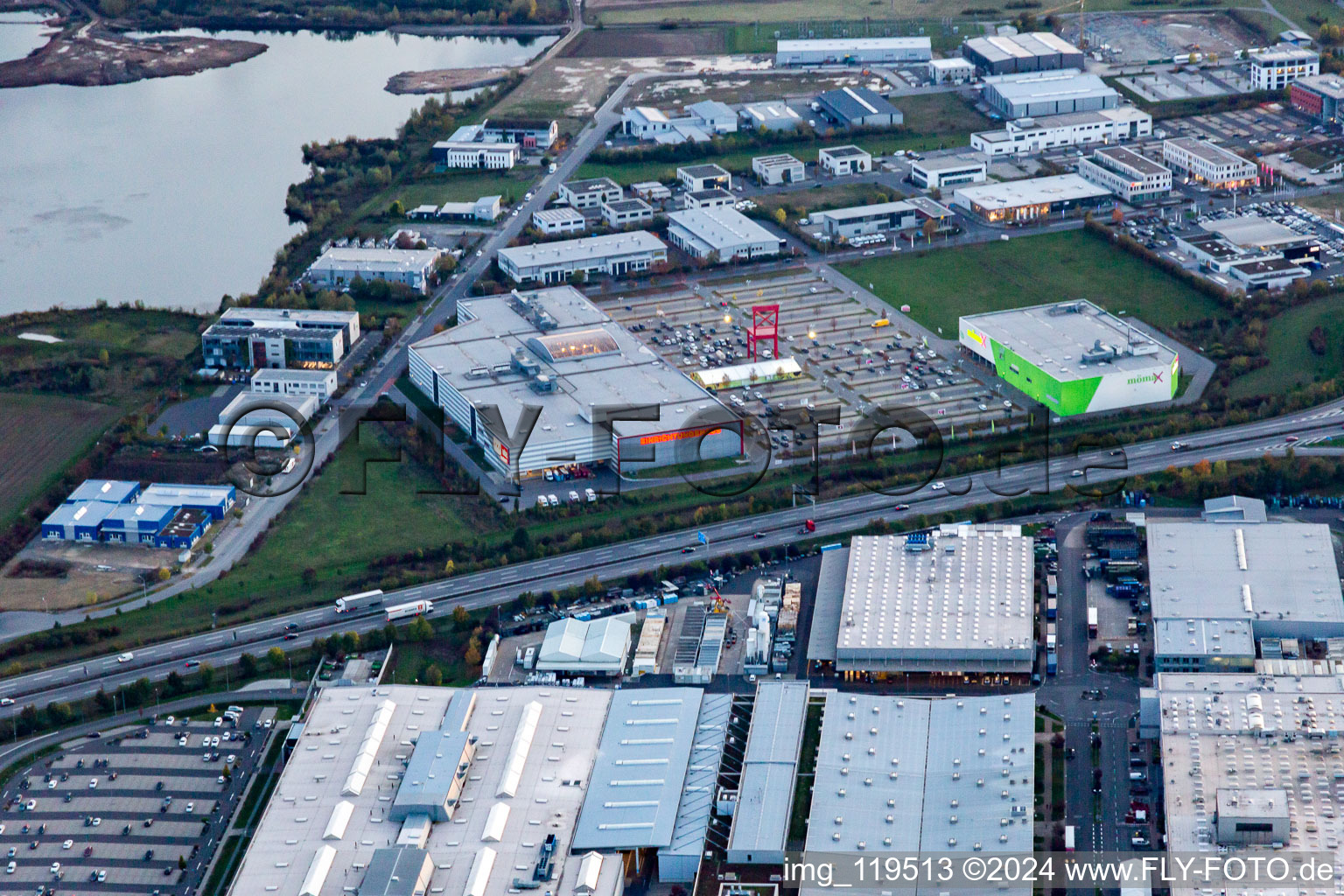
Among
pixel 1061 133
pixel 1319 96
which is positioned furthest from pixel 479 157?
pixel 1319 96

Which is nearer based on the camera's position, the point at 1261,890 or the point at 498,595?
the point at 1261,890

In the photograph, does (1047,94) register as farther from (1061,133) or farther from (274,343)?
(274,343)

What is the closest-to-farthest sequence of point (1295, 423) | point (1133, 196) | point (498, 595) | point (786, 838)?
point (786, 838) → point (498, 595) → point (1295, 423) → point (1133, 196)

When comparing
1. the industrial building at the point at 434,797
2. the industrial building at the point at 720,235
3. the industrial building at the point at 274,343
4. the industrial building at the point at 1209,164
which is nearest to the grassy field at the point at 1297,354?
the industrial building at the point at 1209,164

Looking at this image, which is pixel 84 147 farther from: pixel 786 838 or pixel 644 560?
pixel 786 838

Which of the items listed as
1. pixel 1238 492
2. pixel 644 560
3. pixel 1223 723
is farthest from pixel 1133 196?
pixel 1223 723

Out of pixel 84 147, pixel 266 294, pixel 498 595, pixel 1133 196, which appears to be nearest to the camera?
pixel 498 595
